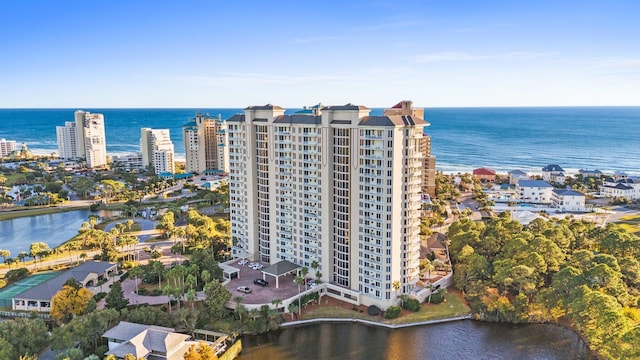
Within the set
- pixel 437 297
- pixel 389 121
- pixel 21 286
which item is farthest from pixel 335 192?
pixel 21 286

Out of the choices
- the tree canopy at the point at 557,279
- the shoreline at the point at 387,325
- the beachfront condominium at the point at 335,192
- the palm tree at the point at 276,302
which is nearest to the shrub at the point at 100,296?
the beachfront condominium at the point at 335,192

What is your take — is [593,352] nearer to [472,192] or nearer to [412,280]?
[412,280]

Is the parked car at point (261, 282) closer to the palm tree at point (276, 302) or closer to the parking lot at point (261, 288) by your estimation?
the parking lot at point (261, 288)

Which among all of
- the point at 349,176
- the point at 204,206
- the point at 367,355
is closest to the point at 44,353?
the point at 367,355

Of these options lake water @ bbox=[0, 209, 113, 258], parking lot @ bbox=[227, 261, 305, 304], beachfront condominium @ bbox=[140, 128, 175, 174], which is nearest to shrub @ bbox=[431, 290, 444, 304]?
parking lot @ bbox=[227, 261, 305, 304]

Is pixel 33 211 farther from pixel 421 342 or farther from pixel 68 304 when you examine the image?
pixel 421 342

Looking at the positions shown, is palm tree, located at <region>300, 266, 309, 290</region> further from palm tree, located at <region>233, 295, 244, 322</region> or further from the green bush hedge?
the green bush hedge
